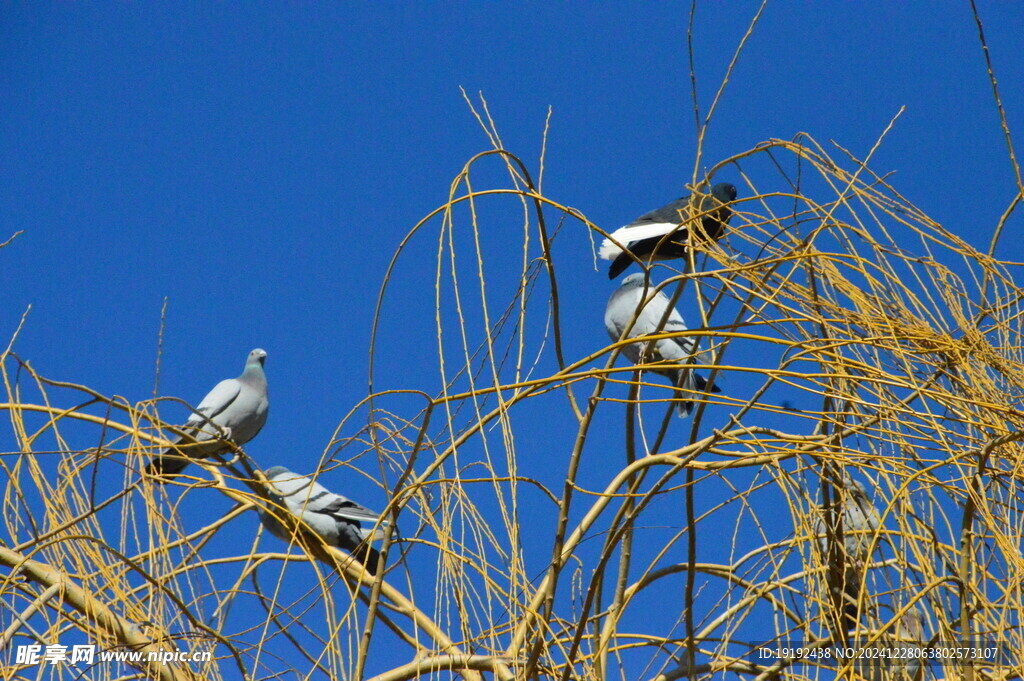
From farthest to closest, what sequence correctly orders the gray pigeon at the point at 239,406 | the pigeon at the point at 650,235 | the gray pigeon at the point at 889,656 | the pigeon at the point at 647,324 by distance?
the gray pigeon at the point at 239,406 → the pigeon at the point at 647,324 → the pigeon at the point at 650,235 → the gray pigeon at the point at 889,656

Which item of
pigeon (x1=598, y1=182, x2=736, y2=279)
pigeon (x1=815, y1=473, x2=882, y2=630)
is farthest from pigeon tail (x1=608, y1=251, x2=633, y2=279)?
pigeon (x1=815, y1=473, x2=882, y2=630)

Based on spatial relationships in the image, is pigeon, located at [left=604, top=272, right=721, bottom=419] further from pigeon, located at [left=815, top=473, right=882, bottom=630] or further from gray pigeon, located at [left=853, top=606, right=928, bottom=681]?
gray pigeon, located at [left=853, top=606, right=928, bottom=681]

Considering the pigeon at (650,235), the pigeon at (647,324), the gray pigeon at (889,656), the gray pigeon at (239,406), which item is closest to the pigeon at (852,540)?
the gray pigeon at (889,656)

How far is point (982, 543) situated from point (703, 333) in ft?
1.93

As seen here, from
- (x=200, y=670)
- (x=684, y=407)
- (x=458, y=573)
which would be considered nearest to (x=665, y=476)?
(x=458, y=573)

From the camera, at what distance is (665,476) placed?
57.2 inches

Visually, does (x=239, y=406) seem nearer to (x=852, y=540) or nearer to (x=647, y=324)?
(x=647, y=324)

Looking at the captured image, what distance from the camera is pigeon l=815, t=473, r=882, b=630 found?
1.50m

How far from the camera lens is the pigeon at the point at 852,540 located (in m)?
1.50

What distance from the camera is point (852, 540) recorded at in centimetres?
277

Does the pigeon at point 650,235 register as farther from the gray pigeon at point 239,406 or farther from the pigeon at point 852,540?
the gray pigeon at point 239,406

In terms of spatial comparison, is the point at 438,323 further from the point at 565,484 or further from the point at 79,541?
the point at 79,541

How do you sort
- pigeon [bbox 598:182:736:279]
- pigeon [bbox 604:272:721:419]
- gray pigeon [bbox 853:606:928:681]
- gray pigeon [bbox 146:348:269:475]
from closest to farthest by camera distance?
gray pigeon [bbox 853:606:928:681] → pigeon [bbox 598:182:736:279] → pigeon [bbox 604:272:721:419] → gray pigeon [bbox 146:348:269:475]

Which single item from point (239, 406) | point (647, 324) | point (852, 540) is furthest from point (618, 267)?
point (239, 406)
